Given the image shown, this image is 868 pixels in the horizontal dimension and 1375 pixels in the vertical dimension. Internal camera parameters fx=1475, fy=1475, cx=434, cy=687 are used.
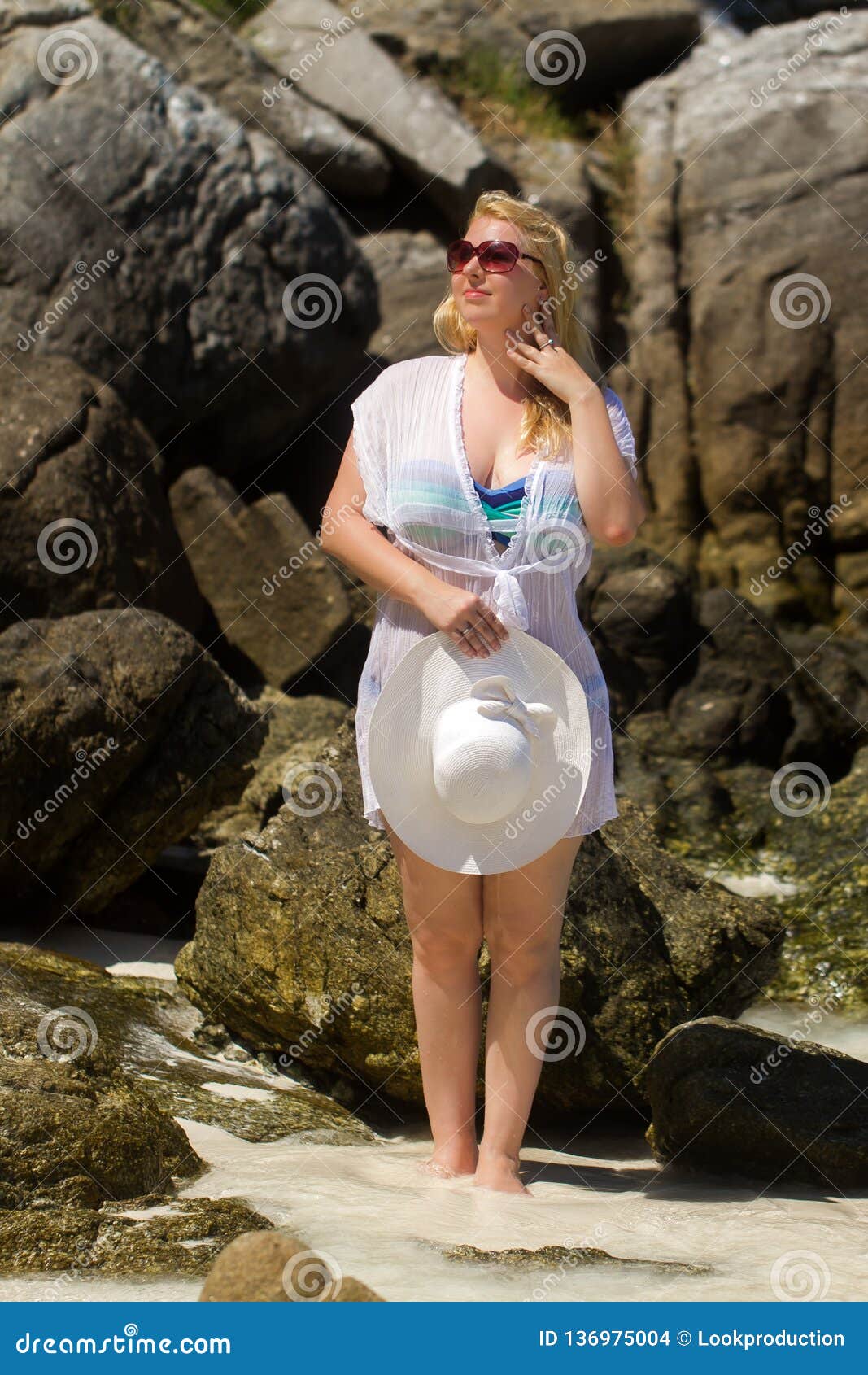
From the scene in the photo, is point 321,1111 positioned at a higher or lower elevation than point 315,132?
lower

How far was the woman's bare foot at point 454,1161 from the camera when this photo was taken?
3605 millimetres

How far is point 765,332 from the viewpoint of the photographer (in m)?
11.3

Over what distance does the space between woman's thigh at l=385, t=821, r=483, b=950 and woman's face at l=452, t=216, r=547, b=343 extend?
124 centimetres

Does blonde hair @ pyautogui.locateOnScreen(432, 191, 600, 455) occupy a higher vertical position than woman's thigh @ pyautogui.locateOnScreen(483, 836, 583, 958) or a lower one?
higher

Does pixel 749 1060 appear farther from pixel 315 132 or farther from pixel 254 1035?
pixel 315 132

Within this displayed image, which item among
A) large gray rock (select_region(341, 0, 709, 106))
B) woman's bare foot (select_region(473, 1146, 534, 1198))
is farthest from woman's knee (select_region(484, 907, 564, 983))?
large gray rock (select_region(341, 0, 709, 106))

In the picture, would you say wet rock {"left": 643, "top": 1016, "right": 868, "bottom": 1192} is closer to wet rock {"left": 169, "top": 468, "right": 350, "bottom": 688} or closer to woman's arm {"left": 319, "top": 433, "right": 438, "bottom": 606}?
woman's arm {"left": 319, "top": 433, "right": 438, "bottom": 606}

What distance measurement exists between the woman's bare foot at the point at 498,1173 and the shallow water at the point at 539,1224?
0.13 ft

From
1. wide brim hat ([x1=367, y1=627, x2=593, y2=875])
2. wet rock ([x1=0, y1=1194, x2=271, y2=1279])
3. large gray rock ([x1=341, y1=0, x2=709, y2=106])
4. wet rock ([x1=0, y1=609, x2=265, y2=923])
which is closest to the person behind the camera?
wet rock ([x1=0, y1=1194, x2=271, y2=1279])

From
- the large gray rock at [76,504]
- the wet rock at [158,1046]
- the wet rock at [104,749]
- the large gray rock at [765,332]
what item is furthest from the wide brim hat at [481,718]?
the large gray rock at [765,332]

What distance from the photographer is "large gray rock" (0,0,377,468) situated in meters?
8.84

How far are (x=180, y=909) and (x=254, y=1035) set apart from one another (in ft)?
5.27
